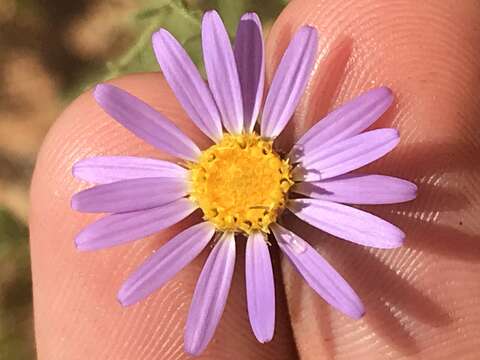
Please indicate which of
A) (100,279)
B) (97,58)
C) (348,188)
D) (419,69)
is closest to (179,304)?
(100,279)

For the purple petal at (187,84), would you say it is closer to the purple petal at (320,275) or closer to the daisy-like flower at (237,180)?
the daisy-like flower at (237,180)

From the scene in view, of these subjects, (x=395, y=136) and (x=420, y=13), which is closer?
(x=395, y=136)

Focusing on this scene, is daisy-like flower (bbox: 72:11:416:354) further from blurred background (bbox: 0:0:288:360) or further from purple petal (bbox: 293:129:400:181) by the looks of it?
blurred background (bbox: 0:0:288:360)

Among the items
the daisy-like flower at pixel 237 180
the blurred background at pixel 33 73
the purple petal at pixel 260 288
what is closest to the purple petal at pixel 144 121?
the daisy-like flower at pixel 237 180

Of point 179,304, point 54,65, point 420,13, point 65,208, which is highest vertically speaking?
point 54,65

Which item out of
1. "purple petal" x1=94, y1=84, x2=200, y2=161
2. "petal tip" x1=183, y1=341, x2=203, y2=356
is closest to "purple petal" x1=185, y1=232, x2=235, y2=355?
"petal tip" x1=183, y1=341, x2=203, y2=356

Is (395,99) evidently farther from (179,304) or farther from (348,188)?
(179,304)
